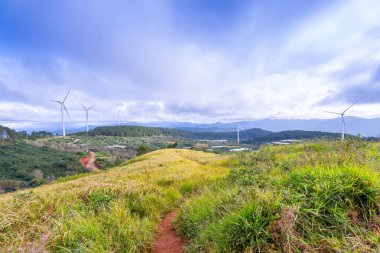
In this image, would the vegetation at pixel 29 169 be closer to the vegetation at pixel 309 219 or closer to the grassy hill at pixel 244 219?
the grassy hill at pixel 244 219

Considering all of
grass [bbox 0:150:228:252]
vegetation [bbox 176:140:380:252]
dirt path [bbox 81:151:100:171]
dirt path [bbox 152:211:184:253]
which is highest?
vegetation [bbox 176:140:380:252]

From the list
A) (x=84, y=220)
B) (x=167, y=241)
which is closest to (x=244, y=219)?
(x=167, y=241)

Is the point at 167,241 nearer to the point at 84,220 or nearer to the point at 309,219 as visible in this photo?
the point at 84,220

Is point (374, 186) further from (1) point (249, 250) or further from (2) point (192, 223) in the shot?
(2) point (192, 223)

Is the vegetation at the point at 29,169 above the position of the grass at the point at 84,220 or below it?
below

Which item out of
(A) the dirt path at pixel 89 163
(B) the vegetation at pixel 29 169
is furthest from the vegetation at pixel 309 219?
(A) the dirt path at pixel 89 163

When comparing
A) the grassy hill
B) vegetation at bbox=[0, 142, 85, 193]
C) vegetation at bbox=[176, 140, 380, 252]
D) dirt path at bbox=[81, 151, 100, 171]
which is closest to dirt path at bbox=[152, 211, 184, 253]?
the grassy hill

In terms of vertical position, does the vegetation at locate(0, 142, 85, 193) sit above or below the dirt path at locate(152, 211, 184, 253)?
below

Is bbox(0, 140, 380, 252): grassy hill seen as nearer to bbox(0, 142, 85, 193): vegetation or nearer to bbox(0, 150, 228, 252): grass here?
bbox(0, 150, 228, 252): grass

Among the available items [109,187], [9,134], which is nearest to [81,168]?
[109,187]
